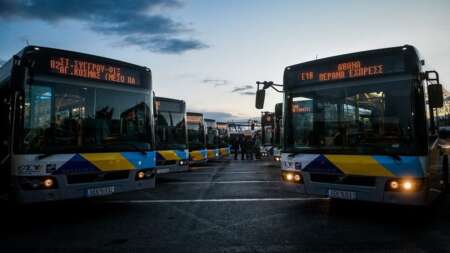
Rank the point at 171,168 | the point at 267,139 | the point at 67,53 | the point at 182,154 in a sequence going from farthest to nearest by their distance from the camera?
the point at 267,139 < the point at 182,154 < the point at 171,168 < the point at 67,53

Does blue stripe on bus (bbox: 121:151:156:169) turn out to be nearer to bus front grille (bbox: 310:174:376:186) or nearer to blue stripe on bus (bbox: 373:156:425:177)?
bus front grille (bbox: 310:174:376:186)

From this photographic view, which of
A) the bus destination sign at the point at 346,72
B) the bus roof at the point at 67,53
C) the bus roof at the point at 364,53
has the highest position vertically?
the bus roof at the point at 67,53

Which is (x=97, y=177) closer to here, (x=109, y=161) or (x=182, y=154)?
(x=109, y=161)

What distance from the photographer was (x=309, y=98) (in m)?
7.21

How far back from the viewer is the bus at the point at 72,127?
615 centimetres

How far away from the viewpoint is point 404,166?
5.95 meters

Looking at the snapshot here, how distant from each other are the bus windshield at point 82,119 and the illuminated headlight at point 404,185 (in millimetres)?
4507

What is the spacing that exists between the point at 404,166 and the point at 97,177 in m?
5.12

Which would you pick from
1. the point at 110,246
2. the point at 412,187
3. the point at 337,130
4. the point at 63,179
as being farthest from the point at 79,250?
the point at 412,187

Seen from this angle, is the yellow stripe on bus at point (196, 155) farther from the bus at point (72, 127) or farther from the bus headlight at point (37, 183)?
the bus headlight at point (37, 183)

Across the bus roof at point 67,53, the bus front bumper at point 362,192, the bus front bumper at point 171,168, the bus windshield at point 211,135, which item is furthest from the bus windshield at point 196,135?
the bus front bumper at point 362,192

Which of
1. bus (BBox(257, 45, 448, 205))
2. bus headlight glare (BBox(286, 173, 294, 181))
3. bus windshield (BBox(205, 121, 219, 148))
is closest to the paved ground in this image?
bus (BBox(257, 45, 448, 205))

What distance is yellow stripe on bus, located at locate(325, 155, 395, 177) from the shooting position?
240 inches

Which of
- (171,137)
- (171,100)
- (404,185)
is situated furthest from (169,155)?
(404,185)
